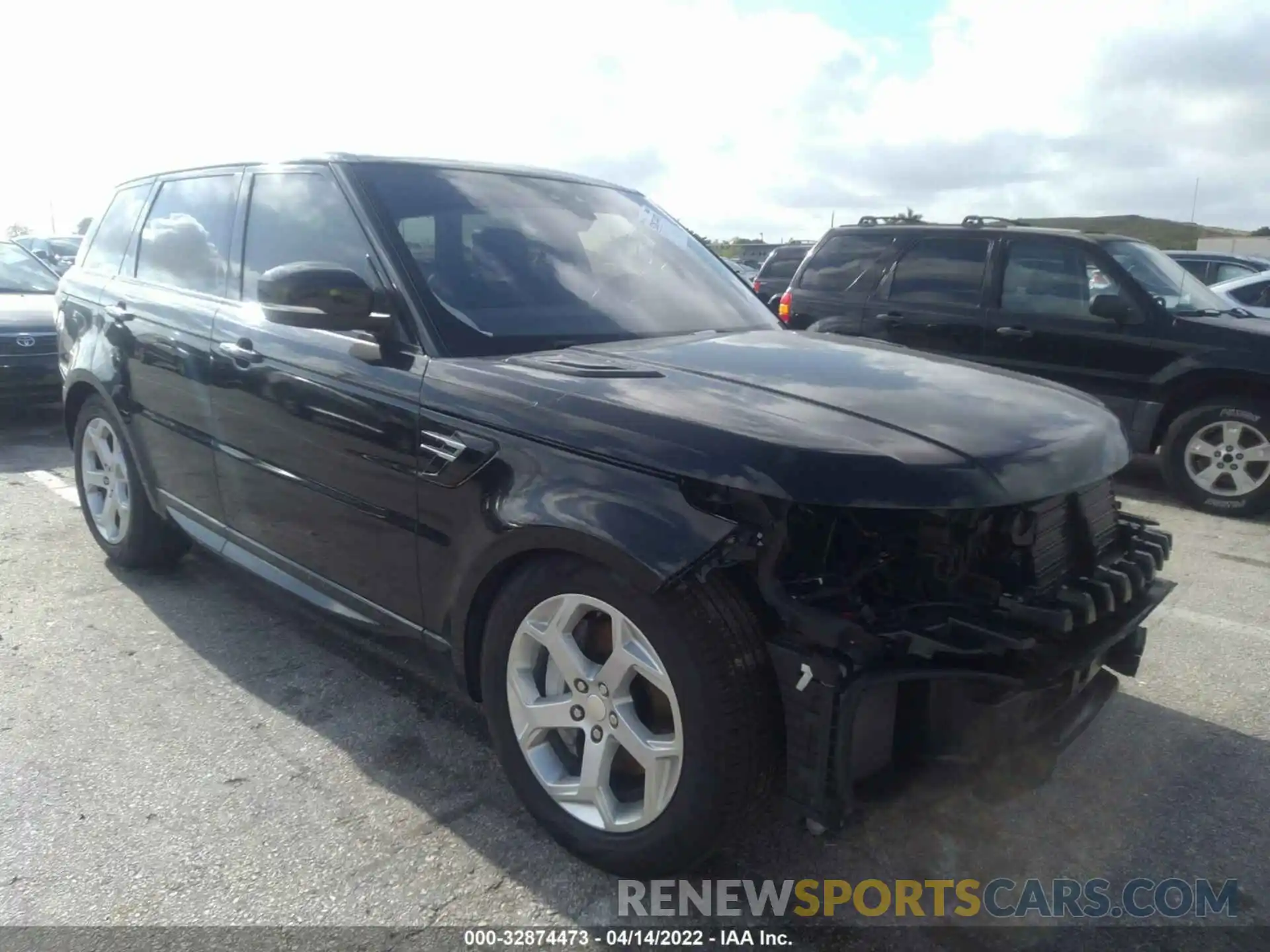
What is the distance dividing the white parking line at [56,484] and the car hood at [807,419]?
14.7ft

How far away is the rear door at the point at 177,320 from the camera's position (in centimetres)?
377

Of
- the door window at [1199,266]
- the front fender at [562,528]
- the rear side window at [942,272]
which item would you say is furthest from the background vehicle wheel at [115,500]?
the door window at [1199,266]

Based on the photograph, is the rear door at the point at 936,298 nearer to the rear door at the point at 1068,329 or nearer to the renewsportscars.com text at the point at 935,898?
the rear door at the point at 1068,329

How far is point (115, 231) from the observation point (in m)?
4.75

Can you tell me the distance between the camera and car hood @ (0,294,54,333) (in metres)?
8.09

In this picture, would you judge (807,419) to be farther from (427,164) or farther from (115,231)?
(115,231)

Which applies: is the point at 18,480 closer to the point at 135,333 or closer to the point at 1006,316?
the point at 135,333

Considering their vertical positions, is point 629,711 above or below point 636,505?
below

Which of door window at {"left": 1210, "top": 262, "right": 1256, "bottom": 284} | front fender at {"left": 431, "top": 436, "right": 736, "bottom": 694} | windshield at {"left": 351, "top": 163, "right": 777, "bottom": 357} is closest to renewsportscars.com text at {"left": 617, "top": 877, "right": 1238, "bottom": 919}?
front fender at {"left": 431, "top": 436, "right": 736, "bottom": 694}

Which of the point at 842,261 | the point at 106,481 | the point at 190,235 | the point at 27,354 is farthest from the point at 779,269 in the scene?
the point at 190,235

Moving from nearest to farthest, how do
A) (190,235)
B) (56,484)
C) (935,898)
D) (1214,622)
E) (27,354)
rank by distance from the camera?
(935,898)
(190,235)
(1214,622)
(56,484)
(27,354)

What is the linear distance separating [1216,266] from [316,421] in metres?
13.3

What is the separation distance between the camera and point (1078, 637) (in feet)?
7.59

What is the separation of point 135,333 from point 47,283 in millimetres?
6325
